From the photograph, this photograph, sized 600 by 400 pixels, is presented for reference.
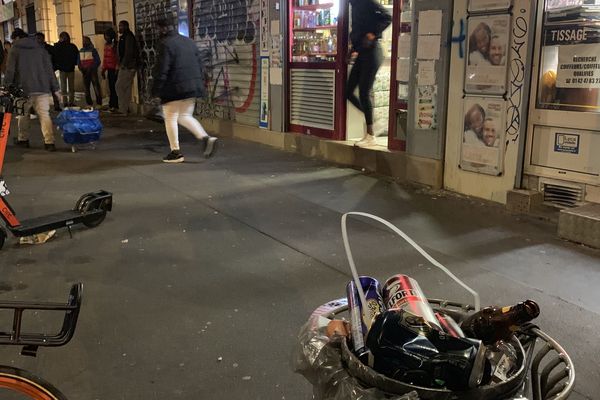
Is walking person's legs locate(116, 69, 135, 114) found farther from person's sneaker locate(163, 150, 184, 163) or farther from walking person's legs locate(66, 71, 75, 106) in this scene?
person's sneaker locate(163, 150, 184, 163)

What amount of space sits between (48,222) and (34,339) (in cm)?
348

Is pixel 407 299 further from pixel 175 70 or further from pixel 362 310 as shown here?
pixel 175 70

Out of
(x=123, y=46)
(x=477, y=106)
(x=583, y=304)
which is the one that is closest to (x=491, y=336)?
(x=583, y=304)

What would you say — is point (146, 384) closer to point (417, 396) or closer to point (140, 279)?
point (140, 279)

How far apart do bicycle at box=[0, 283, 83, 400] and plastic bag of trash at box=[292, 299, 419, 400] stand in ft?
2.30

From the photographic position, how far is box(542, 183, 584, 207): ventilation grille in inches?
218

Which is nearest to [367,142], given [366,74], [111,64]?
[366,74]

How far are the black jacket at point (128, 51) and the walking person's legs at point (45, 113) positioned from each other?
200 inches

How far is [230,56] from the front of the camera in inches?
432

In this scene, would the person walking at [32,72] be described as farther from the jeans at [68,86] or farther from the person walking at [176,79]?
the jeans at [68,86]

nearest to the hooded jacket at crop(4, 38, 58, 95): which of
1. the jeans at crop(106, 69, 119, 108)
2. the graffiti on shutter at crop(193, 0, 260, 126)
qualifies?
the graffiti on shutter at crop(193, 0, 260, 126)

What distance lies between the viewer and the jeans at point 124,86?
47.7ft

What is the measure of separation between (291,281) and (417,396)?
2746mm

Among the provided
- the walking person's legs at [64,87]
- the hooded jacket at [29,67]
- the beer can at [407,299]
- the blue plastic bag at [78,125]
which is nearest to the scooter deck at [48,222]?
the beer can at [407,299]
